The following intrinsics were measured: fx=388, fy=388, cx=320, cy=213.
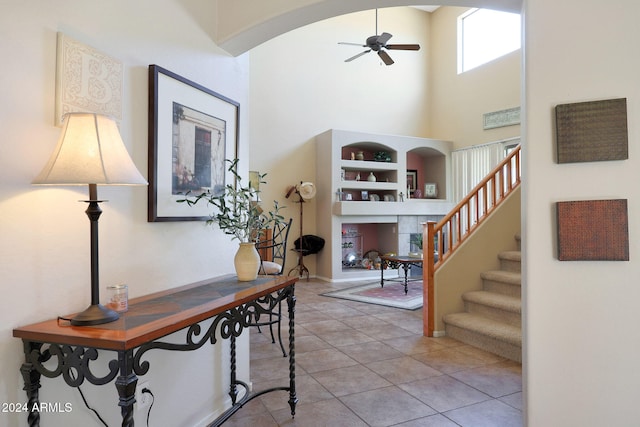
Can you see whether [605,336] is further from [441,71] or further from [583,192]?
[441,71]

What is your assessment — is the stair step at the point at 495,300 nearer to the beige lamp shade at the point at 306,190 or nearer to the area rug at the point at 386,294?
the area rug at the point at 386,294

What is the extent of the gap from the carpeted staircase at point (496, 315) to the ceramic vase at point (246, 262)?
2.40 m

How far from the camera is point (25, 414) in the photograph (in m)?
1.34

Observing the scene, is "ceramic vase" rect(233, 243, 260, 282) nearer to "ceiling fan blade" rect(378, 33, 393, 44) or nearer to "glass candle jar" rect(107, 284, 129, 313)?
"glass candle jar" rect(107, 284, 129, 313)

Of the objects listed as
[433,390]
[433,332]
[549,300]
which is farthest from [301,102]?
[549,300]

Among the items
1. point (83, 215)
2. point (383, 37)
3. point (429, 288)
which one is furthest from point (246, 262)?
point (383, 37)

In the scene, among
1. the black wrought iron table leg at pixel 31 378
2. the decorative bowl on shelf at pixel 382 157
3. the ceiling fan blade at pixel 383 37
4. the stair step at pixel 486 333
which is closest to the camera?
the black wrought iron table leg at pixel 31 378

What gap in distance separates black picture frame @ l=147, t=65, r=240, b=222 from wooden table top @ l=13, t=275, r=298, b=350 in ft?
1.32

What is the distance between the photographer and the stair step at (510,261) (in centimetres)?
409

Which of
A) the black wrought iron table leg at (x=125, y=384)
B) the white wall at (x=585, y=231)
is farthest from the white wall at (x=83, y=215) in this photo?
the white wall at (x=585, y=231)

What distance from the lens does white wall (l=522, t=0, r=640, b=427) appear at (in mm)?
1683

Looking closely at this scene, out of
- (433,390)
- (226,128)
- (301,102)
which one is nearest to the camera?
(226,128)

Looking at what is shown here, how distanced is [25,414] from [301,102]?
274 inches

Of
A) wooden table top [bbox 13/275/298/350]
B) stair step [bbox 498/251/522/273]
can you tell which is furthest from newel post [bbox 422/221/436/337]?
wooden table top [bbox 13/275/298/350]
